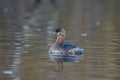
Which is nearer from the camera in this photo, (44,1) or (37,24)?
(37,24)

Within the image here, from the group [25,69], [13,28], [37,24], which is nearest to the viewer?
[25,69]

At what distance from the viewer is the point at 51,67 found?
12883mm

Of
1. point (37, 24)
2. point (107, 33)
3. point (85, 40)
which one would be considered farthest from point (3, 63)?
point (37, 24)

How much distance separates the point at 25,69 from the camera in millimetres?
12594

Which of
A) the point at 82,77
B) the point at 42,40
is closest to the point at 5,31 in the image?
the point at 42,40

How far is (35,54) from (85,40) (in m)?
2.94

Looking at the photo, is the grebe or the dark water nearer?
the dark water

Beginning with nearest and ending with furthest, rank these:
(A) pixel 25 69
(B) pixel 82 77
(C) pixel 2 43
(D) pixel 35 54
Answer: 1. (B) pixel 82 77
2. (A) pixel 25 69
3. (D) pixel 35 54
4. (C) pixel 2 43

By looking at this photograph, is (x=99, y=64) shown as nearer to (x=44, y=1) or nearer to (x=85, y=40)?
(x=85, y=40)

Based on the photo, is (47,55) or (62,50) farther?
(62,50)

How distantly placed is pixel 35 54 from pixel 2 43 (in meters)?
2.16

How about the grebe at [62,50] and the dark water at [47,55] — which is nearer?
the dark water at [47,55]

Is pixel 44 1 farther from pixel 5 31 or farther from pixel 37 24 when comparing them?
pixel 5 31

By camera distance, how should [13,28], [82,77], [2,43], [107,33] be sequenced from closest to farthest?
[82,77]
[2,43]
[107,33]
[13,28]
